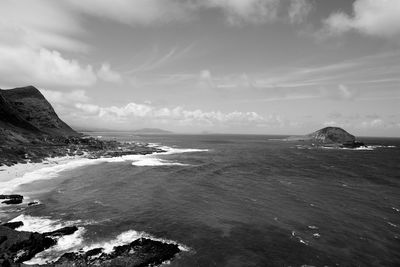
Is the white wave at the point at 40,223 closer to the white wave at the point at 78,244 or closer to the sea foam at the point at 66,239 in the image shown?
the sea foam at the point at 66,239

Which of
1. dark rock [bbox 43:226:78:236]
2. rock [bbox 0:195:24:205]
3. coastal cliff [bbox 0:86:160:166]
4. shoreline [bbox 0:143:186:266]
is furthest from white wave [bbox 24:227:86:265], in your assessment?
coastal cliff [bbox 0:86:160:166]

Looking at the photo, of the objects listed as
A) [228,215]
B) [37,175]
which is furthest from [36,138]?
[228,215]

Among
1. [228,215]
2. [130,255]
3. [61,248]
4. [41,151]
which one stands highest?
[41,151]

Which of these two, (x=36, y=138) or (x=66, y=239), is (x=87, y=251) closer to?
(x=66, y=239)

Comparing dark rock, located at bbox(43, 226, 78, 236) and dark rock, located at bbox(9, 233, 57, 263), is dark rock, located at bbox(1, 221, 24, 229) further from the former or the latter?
dark rock, located at bbox(9, 233, 57, 263)

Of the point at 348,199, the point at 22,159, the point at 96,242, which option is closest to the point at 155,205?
the point at 96,242

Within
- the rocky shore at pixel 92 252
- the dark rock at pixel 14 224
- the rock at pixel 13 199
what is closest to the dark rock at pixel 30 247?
the rocky shore at pixel 92 252

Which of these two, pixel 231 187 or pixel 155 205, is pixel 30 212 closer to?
pixel 155 205
